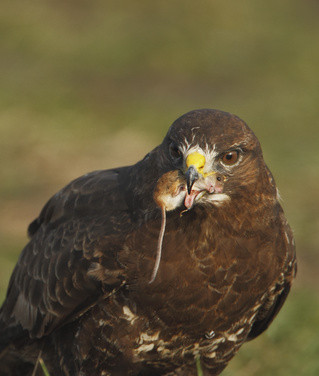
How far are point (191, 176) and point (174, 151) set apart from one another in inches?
13.2

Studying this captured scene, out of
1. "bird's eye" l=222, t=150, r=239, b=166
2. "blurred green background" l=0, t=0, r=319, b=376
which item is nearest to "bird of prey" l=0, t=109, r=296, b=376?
"bird's eye" l=222, t=150, r=239, b=166

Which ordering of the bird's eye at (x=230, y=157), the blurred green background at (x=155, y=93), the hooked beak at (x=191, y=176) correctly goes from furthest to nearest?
the blurred green background at (x=155, y=93) < the bird's eye at (x=230, y=157) < the hooked beak at (x=191, y=176)

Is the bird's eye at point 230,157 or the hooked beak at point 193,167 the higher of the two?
the bird's eye at point 230,157

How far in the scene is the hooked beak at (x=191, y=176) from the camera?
389cm

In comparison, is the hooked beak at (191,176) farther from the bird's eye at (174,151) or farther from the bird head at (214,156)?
the bird's eye at (174,151)

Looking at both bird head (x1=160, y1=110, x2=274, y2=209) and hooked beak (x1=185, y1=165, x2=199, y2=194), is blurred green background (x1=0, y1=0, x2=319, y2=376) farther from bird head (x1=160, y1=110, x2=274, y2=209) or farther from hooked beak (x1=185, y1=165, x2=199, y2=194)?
hooked beak (x1=185, y1=165, x2=199, y2=194)

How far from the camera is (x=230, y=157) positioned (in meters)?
4.18

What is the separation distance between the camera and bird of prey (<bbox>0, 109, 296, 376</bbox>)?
421 centimetres

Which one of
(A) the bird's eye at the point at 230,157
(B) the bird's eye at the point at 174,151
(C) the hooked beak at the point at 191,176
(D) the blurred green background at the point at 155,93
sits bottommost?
(C) the hooked beak at the point at 191,176

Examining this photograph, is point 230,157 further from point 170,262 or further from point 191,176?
point 170,262

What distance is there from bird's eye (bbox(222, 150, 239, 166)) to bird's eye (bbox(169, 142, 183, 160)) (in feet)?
0.70

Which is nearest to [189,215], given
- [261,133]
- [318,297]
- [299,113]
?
[318,297]

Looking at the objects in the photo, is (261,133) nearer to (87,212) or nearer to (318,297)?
(318,297)

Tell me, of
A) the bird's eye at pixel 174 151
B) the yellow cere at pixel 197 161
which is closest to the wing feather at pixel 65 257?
the bird's eye at pixel 174 151
